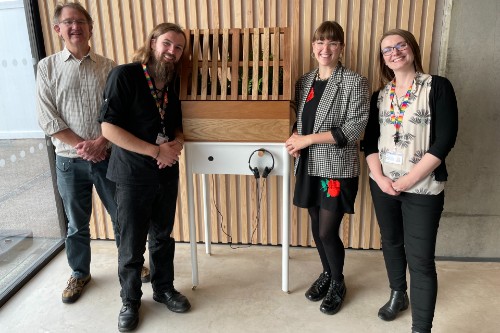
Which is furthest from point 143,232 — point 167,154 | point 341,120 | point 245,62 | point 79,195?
point 341,120

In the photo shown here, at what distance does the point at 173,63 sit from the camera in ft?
7.20

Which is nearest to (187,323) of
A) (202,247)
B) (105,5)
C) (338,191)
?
(202,247)

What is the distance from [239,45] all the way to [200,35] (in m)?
0.27

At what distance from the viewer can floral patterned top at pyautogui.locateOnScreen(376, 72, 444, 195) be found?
6.37 feet

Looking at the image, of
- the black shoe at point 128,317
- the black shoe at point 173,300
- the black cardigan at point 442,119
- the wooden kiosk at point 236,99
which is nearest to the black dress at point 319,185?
the wooden kiosk at point 236,99

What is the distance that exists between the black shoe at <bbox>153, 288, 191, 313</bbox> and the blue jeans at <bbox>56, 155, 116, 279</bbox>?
60 centimetres

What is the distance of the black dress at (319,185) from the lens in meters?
2.28

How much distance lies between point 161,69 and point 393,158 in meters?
1.35

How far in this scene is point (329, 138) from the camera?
2.20 meters

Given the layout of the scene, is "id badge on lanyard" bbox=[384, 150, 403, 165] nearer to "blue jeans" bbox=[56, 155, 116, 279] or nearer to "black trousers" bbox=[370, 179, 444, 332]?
"black trousers" bbox=[370, 179, 444, 332]

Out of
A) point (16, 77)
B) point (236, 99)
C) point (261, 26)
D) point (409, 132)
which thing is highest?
point (261, 26)

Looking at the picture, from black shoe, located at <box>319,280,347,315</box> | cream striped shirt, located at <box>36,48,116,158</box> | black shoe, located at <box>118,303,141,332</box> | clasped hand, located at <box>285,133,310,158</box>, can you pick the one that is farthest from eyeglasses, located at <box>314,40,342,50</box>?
black shoe, located at <box>118,303,141,332</box>

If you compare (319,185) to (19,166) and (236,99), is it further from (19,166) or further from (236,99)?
(19,166)

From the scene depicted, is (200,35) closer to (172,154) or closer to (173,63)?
(173,63)
